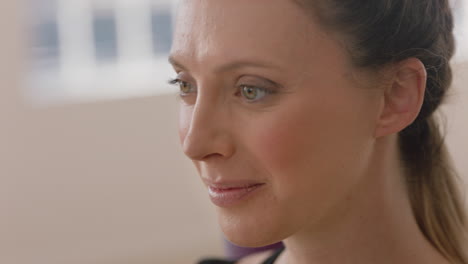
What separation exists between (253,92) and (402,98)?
11.1 inches

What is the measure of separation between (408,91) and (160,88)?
3023 millimetres

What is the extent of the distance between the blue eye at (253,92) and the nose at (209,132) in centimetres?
4

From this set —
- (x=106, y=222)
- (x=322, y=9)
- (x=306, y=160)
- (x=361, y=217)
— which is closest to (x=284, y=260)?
(x=361, y=217)

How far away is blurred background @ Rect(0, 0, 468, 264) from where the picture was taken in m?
3.81

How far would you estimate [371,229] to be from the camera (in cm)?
129

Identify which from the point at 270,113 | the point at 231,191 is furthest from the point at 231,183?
the point at 270,113

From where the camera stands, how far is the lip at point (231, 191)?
119cm

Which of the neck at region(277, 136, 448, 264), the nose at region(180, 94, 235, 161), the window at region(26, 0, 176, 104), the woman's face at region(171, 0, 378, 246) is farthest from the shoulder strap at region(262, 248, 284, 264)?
the window at region(26, 0, 176, 104)

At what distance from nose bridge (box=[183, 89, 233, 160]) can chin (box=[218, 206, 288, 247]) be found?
125 millimetres

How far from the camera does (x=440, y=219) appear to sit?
1418 mm

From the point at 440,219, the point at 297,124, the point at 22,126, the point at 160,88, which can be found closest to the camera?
the point at 297,124

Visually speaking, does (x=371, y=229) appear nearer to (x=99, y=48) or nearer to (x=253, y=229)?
(x=253, y=229)

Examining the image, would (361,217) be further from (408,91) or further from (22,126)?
(22,126)

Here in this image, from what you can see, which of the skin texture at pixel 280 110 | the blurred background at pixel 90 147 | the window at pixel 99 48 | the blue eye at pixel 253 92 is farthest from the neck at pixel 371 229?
the window at pixel 99 48
